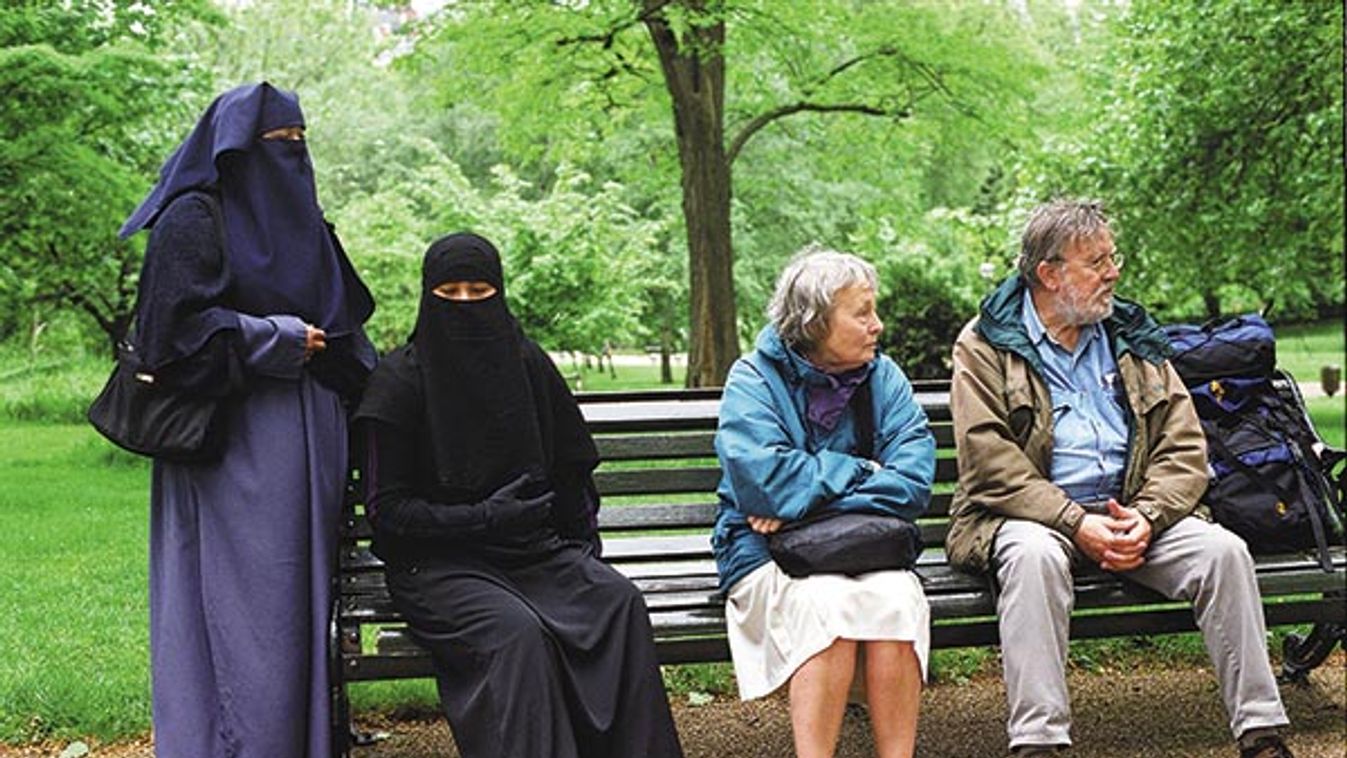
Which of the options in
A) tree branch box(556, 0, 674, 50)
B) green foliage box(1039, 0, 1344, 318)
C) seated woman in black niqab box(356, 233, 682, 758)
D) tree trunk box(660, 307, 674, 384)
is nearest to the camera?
seated woman in black niqab box(356, 233, 682, 758)

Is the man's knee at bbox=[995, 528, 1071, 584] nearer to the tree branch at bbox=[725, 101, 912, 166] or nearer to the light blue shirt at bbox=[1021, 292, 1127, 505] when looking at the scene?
the light blue shirt at bbox=[1021, 292, 1127, 505]

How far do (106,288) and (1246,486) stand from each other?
15.9ft

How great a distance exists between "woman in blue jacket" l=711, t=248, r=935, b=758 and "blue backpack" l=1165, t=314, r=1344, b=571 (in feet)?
3.43

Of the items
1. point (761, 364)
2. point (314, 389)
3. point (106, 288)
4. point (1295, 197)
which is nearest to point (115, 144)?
point (106, 288)

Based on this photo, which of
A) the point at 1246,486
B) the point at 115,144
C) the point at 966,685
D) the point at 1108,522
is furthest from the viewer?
the point at 115,144

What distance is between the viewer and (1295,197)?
12.2m

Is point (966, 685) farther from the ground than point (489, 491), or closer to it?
closer to it

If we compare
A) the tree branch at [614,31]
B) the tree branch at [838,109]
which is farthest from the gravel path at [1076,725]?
the tree branch at [838,109]

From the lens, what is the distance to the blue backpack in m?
4.50

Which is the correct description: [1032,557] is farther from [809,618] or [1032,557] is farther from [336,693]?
[336,693]

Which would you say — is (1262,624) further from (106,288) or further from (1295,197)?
(1295,197)

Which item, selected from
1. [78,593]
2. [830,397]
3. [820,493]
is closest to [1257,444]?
[830,397]

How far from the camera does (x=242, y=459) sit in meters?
3.85

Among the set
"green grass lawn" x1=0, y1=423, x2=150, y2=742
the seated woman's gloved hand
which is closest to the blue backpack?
the seated woman's gloved hand
